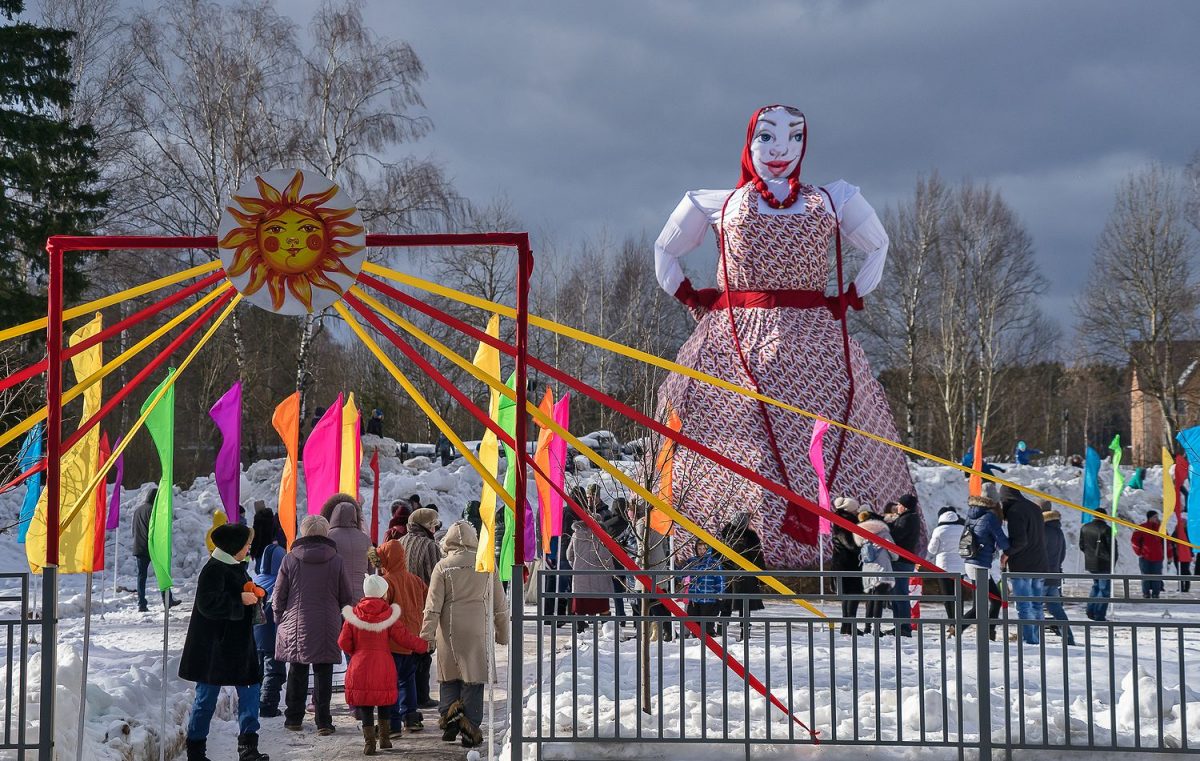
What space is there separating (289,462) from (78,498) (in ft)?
11.9

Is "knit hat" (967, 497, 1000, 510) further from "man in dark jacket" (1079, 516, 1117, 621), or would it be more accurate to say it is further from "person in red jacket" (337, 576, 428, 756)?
"person in red jacket" (337, 576, 428, 756)

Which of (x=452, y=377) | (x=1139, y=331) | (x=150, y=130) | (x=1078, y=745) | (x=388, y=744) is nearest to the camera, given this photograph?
(x=1078, y=745)

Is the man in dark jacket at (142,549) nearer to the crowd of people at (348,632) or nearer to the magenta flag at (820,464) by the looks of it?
the crowd of people at (348,632)

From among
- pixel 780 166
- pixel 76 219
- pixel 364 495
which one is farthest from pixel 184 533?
pixel 780 166

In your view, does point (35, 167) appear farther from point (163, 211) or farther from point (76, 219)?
point (163, 211)

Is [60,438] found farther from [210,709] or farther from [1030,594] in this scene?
[1030,594]

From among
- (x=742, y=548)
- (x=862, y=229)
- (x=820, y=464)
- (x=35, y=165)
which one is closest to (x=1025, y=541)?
(x=820, y=464)

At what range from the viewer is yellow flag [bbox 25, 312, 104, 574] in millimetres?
8461

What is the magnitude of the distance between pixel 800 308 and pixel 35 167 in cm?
1576

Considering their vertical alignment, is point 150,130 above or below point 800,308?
above

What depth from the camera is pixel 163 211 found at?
2525cm

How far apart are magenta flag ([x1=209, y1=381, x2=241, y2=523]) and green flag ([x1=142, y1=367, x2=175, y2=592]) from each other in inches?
41.4

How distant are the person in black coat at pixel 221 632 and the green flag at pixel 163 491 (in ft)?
5.50

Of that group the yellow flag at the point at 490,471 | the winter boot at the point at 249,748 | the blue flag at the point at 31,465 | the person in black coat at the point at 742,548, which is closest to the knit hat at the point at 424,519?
the yellow flag at the point at 490,471
